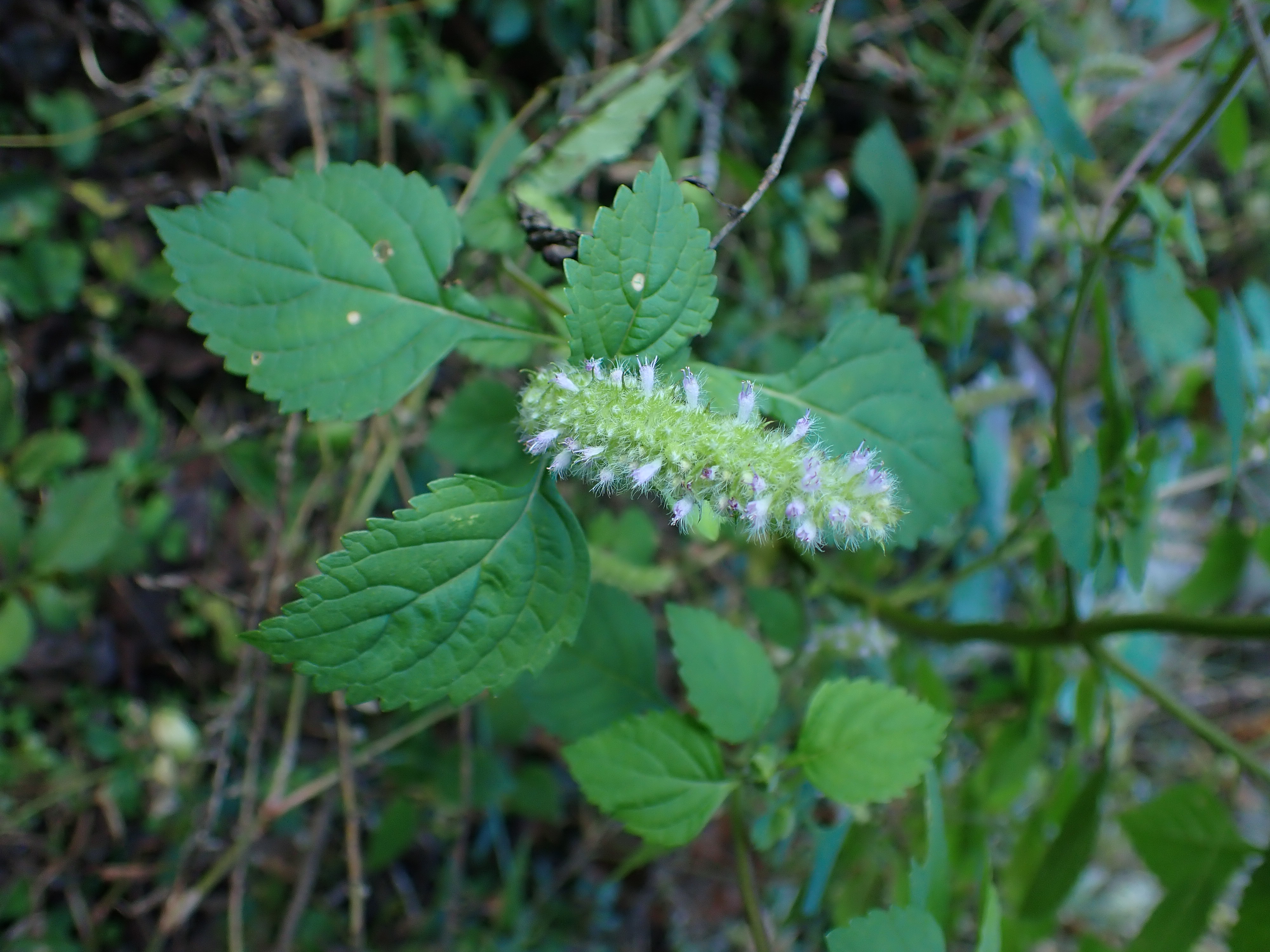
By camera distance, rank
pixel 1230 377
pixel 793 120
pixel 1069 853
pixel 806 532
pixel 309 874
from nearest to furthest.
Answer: pixel 806 532, pixel 793 120, pixel 1230 377, pixel 1069 853, pixel 309 874

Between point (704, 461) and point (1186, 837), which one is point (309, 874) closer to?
point (704, 461)

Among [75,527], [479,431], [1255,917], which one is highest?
[479,431]

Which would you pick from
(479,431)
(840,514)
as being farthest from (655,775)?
(479,431)

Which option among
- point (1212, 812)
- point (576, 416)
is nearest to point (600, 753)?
point (576, 416)

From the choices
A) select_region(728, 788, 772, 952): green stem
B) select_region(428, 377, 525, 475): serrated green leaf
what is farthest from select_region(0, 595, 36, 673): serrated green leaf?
select_region(728, 788, 772, 952): green stem

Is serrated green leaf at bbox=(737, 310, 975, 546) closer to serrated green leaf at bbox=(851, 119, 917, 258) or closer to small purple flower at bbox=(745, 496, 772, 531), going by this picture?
small purple flower at bbox=(745, 496, 772, 531)
